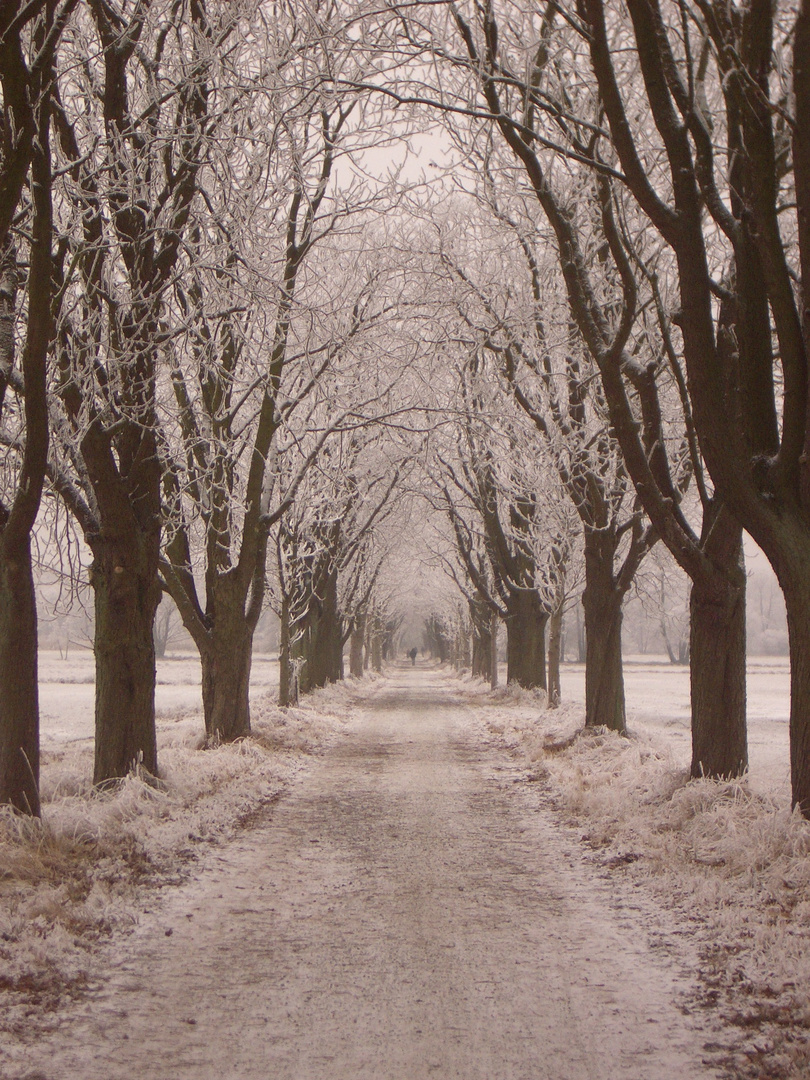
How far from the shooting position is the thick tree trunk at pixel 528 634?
21.4 m

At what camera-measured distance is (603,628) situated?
11906mm

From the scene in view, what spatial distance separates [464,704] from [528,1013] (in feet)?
67.8

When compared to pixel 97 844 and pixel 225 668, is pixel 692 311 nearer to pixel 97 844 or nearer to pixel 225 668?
pixel 97 844

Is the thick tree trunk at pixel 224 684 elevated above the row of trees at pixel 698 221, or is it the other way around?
the row of trees at pixel 698 221

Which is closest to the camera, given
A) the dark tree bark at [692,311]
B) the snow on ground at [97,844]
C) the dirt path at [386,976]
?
the dirt path at [386,976]

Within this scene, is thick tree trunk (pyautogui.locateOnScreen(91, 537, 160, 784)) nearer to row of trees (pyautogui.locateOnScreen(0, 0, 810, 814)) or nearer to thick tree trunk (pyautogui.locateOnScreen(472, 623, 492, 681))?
row of trees (pyautogui.locateOnScreen(0, 0, 810, 814))

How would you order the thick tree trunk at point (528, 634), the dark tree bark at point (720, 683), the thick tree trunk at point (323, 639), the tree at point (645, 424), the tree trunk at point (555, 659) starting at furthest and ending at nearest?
the thick tree trunk at point (323, 639) → the thick tree trunk at point (528, 634) → the tree trunk at point (555, 659) → the dark tree bark at point (720, 683) → the tree at point (645, 424)

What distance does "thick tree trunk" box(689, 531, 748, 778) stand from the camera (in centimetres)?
755

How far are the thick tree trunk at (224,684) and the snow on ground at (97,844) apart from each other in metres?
0.36

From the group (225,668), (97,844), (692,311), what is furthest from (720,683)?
(225,668)

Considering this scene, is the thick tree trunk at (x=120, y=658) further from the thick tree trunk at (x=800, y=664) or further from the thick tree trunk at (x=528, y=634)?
the thick tree trunk at (x=528, y=634)

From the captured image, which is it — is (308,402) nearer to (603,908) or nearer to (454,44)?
(454,44)

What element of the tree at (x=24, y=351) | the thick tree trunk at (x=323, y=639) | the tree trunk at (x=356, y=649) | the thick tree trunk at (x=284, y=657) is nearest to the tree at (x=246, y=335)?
the tree at (x=24, y=351)

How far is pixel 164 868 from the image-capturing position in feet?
19.5
